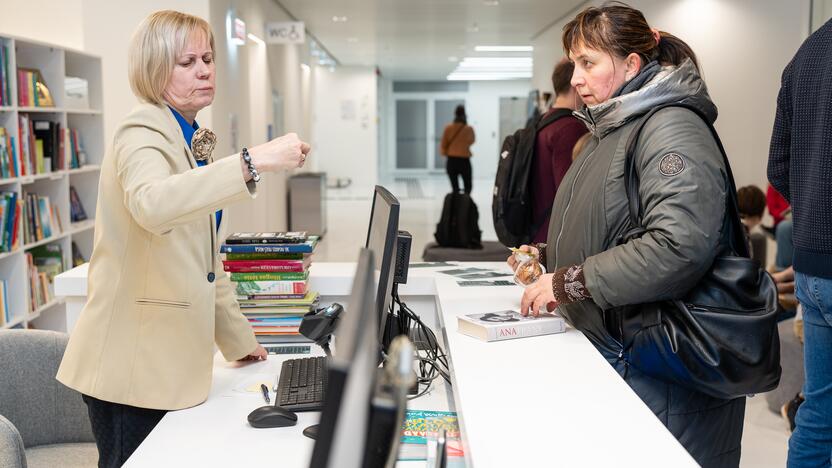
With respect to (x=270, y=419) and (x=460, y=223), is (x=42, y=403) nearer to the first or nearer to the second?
(x=270, y=419)

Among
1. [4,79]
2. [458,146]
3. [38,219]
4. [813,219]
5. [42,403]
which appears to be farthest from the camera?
[458,146]

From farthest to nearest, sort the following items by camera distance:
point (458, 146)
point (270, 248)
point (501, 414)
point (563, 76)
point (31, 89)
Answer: point (458, 146)
point (31, 89)
point (563, 76)
point (270, 248)
point (501, 414)

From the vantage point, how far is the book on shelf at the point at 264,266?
252 cm

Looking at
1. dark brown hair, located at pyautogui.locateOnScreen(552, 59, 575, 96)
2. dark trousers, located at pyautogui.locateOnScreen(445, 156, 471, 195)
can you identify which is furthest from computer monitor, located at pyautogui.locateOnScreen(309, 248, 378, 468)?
dark trousers, located at pyautogui.locateOnScreen(445, 156, 471, 195)

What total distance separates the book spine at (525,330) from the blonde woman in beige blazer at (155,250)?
561 millimetres

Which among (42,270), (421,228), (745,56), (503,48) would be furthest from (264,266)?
(503,48)

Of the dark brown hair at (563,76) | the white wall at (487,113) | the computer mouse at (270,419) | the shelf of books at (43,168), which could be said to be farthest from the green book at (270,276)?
the white wall at (487,113)

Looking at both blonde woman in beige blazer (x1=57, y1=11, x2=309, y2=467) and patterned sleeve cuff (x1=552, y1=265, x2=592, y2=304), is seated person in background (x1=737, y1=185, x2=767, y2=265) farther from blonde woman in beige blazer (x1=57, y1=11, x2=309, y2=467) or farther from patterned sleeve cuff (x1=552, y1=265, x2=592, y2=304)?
blonde woman in beige blazer (x1=57, y1=11, x2=309, y2=467)

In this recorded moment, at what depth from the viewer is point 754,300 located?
179 centimetres

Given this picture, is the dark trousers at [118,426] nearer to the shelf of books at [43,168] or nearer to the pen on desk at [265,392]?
the pen on desk at [265,392]

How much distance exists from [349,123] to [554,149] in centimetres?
1637

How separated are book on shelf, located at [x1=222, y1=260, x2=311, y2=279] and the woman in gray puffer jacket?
0.81 meters

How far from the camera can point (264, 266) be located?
2.53 meters

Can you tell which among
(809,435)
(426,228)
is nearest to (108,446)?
(809,435)
